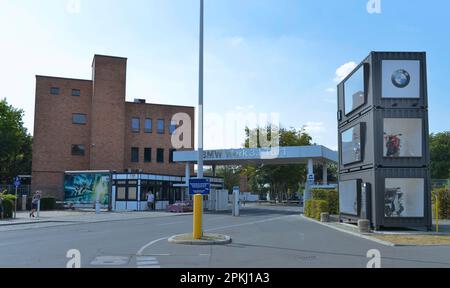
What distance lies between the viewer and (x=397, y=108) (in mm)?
22688

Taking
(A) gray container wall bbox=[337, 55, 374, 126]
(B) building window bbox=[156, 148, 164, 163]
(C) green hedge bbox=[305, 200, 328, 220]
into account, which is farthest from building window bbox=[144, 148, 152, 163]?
(A) gray container wall bbox=[337, 55, 374, 126]

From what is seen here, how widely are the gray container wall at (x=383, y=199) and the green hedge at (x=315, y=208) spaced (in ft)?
25.6

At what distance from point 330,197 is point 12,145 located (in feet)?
142

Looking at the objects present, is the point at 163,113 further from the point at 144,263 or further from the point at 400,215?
the point at 144,263

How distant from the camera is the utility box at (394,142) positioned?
21875 mm

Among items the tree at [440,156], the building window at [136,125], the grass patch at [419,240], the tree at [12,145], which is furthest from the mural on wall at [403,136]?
the tree at [440,156]

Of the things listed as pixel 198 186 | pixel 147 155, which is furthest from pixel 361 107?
pixel 147 155

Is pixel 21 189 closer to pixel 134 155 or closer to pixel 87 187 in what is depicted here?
pixel 87 187

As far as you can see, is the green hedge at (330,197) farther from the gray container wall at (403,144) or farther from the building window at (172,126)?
the building window at (172,126)

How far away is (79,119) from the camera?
58.0 m

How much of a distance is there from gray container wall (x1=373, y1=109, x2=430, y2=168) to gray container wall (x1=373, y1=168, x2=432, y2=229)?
0.92 feet

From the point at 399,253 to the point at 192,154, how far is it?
36.5m

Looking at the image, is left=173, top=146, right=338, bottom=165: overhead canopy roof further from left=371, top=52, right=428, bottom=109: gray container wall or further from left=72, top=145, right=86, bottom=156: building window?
left=371, top=52, right=428, bottom=109: gray container wall

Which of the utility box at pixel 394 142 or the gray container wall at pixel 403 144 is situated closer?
the utility box at pixel 394 142
